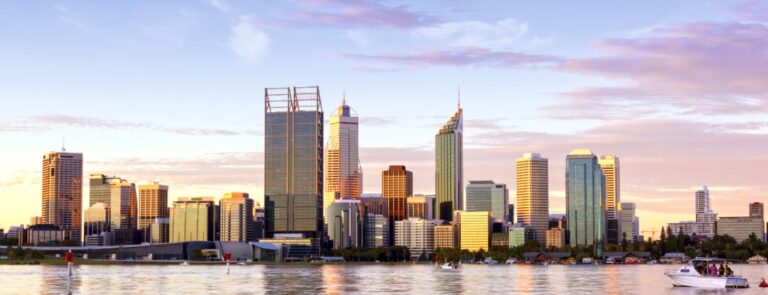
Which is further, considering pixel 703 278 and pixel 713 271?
pixel 713 271

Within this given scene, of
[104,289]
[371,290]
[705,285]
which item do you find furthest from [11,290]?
[705,285]

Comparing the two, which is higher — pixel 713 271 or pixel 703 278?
pixel 713 271

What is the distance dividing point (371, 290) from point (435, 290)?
694 cm

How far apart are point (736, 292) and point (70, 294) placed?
61.9m

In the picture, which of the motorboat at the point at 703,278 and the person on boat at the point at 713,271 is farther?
the person on boat at the point at 713,271

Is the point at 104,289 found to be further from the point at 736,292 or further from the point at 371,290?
the point at 736,292

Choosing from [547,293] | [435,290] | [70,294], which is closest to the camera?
[70,294]

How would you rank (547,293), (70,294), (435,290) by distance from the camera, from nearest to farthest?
(70,294) < (547,293) < (435,290)

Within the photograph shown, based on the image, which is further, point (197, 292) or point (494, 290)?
point (494, 290)

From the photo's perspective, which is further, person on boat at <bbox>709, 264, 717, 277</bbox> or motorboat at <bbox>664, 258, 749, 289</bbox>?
person on boat at <bbox>709, 264, 717, 277</bbox>

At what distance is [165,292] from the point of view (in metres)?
111

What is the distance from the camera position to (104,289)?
389ft

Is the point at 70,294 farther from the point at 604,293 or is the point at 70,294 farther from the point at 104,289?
the point at 604,293

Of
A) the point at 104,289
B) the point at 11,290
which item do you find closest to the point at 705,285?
the point at 104,289
